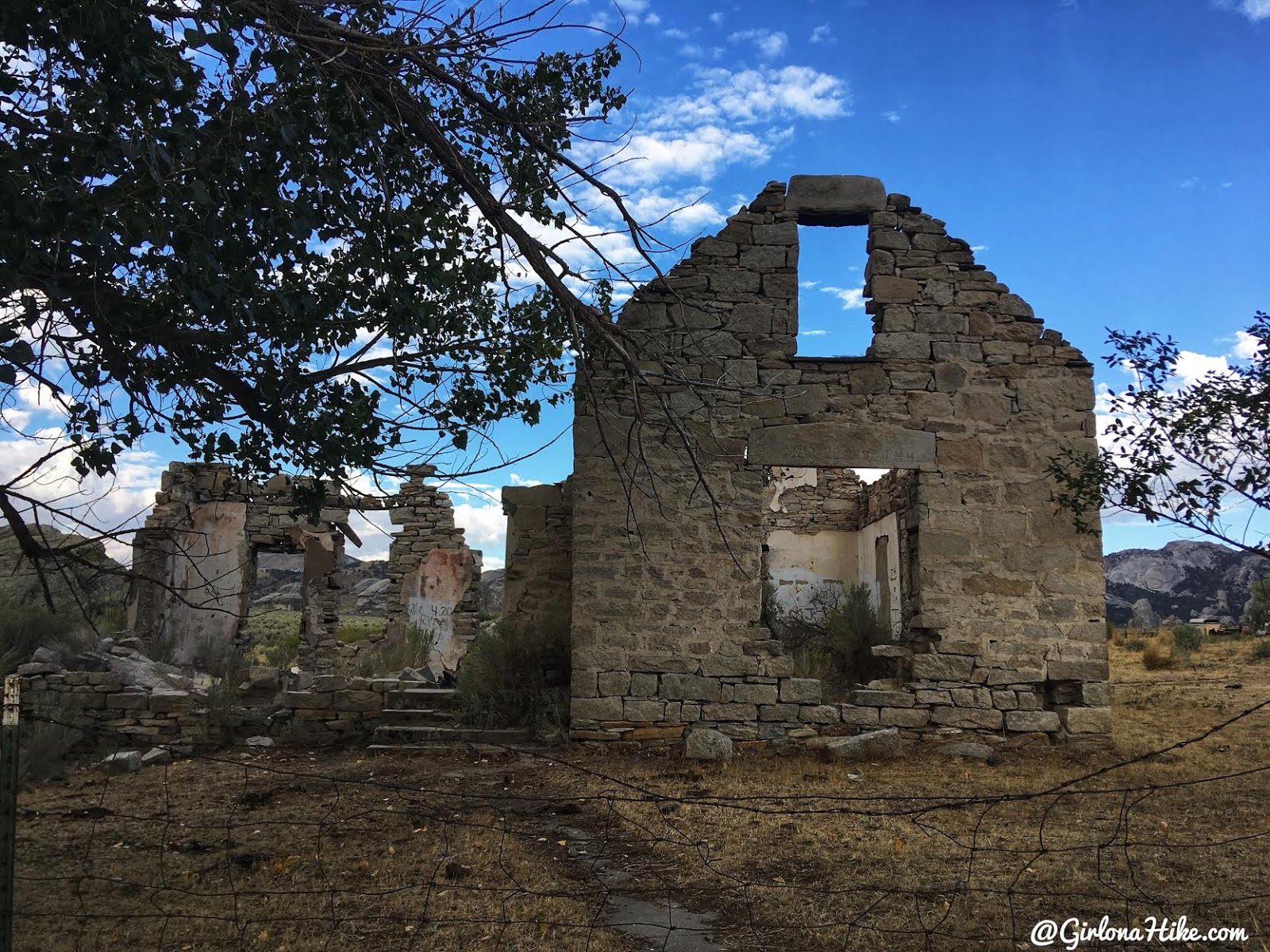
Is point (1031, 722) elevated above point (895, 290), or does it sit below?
below

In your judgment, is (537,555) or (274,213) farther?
(537,555)

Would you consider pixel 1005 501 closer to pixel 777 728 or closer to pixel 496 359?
pixel 777 728

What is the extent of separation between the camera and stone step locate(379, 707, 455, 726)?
934 centimetres

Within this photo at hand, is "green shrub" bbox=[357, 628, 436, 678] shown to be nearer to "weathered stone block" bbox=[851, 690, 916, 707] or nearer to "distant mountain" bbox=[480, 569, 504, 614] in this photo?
"weathered stone block" bbox=[851, 690, 916, 707]

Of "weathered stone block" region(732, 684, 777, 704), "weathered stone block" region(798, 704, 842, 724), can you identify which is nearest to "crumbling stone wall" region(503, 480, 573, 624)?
"weathered stone block" region(732, 684, 777, 704)

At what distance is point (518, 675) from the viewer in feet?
30.8

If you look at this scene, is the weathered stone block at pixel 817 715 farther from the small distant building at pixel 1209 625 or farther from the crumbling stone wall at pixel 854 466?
the small distant building at pixel 1209 625

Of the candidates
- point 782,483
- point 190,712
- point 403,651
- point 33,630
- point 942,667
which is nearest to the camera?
point 942,667

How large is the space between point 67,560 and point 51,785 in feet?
14.6

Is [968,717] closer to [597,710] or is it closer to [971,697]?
[971,697]

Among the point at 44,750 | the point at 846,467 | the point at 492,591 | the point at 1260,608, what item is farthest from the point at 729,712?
the point at 492,591

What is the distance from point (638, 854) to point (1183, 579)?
38.9 meters

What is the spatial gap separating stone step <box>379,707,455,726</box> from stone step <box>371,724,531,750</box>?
282 mm

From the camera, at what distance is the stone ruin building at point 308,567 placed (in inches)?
576
